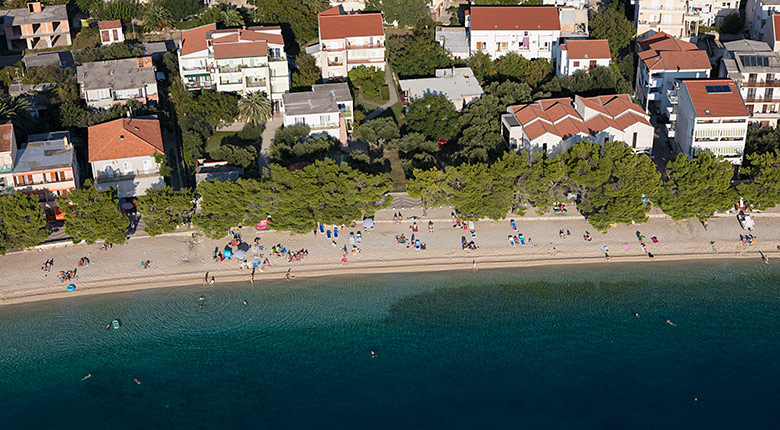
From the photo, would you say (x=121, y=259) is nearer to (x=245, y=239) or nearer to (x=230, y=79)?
(x=245, y=239)

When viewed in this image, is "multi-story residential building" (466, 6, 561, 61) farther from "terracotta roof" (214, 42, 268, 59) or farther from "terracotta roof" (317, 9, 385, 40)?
"terracotta roof" (214, 42, 268, 59)

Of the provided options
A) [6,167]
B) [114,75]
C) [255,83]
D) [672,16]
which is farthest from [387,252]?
[672,16]

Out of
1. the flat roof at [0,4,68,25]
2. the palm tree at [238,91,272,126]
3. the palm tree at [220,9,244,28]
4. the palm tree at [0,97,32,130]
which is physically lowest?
the palm tree at [238,91,272,126]

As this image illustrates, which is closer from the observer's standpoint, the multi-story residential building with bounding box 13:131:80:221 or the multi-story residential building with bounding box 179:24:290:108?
the multi-story residential building with bounding box 13:131:80:221

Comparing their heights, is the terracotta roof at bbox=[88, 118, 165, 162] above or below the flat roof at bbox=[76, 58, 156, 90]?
below

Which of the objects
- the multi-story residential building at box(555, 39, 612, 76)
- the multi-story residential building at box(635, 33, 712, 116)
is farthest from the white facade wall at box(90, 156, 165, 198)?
the multi-story residential building at box(635, 33, 712, 116)

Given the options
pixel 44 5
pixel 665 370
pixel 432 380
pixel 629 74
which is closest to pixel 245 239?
pixel 432 380

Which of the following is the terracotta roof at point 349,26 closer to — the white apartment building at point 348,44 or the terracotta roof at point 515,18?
the white apartment building at point 348,44
